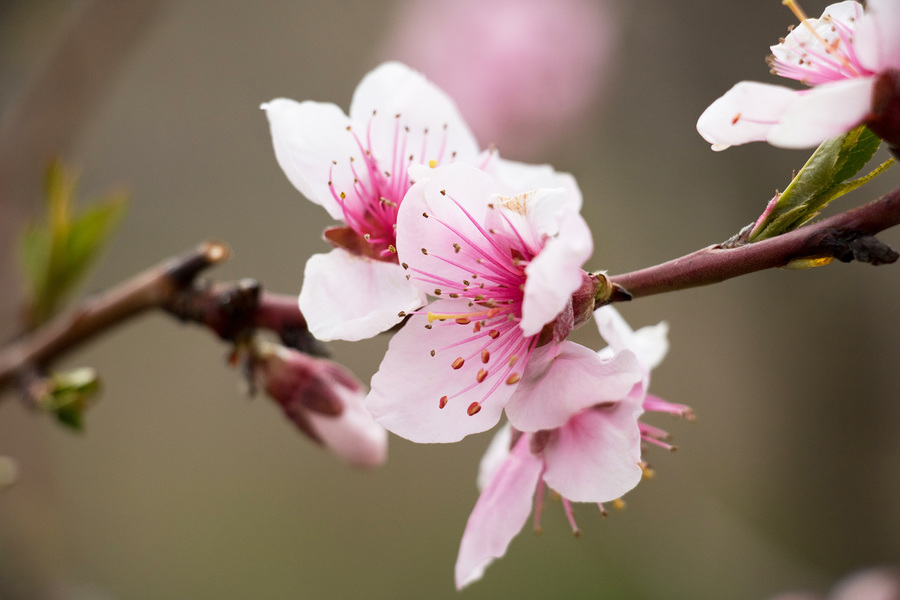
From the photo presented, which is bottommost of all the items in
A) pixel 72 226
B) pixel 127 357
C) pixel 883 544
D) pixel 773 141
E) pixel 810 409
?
pixel 883 544

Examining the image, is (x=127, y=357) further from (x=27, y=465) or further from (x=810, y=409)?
(x=810, y=409)

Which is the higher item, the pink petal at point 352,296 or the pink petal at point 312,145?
the pink petal at point 312,145

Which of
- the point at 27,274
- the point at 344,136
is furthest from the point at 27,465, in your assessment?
the point at 344,136

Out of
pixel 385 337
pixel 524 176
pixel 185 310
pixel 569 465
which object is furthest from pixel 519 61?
pixel 569 465

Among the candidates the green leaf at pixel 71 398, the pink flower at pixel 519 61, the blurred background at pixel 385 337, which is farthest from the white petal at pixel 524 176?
the pink flower at pixel 519 61

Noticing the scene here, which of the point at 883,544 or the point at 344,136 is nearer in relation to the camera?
the point at 344,136

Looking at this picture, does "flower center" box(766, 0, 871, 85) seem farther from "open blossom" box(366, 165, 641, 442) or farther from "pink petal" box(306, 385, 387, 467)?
"pink petal" box(306, 385, 387, 467)

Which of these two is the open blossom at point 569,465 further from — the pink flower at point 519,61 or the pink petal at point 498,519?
the pink flower at point 519,61

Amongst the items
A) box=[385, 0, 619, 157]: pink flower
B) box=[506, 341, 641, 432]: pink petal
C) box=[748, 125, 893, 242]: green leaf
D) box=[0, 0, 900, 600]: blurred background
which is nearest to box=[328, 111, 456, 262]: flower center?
box=[506, 341, 641, 432]: pink petal
